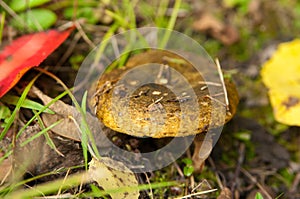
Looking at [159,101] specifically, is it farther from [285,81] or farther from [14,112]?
[285,81]

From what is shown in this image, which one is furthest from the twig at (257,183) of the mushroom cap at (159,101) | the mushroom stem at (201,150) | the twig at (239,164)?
the mushroom cap at (159,101)

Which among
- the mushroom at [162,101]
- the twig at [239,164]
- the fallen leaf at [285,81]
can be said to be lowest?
the twig at [239,164]

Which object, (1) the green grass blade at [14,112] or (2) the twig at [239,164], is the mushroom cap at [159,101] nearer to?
(1) the green grass blade at [14,112]

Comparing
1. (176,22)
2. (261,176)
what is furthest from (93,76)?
(261,176)

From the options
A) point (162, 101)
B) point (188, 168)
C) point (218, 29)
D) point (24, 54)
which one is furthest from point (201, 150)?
point (218, 29)

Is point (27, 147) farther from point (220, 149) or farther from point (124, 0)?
point (124, 0)

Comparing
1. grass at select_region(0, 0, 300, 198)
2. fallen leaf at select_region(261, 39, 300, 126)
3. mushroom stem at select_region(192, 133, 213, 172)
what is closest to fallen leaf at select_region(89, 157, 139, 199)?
grass at select_region(0, 0, 300, 198)

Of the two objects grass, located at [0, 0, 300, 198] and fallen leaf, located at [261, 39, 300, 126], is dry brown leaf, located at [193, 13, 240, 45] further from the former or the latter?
fallen leaf, located at [261, 39, 300, 126]
